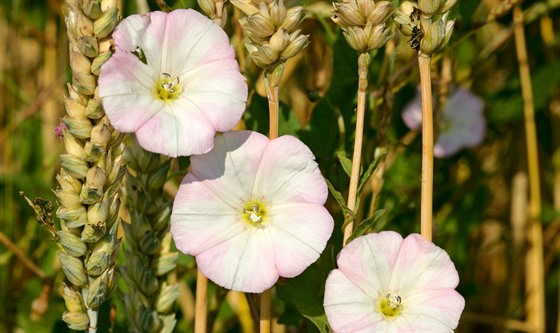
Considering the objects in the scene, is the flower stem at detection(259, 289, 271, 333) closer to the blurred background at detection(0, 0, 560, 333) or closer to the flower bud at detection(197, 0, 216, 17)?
the blurred background at detection(0, 0, 560, 333)

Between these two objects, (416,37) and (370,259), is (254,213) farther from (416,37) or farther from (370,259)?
(416,37)

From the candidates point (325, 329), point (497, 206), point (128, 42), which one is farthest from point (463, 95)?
point (128, 42)

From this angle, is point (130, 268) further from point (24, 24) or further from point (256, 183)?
point (24, 24)

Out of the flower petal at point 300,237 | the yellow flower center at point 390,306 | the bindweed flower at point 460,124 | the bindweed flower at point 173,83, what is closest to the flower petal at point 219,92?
the bindweed flower at point 173,83

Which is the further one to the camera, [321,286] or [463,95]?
[463,95]

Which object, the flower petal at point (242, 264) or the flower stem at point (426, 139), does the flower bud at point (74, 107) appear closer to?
the flower petal at point (242, 264)
